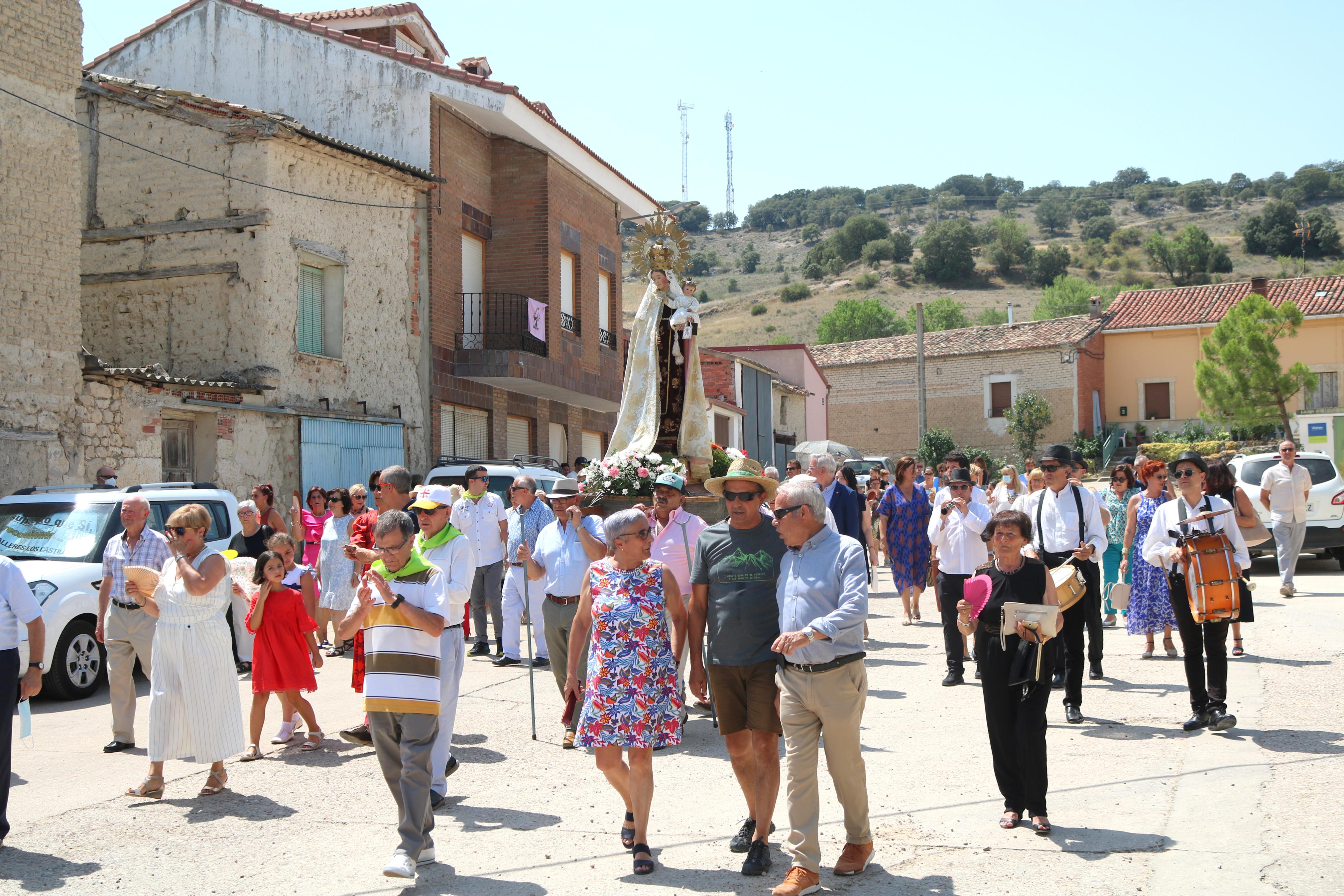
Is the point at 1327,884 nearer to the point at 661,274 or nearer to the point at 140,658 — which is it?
the point at 140,658

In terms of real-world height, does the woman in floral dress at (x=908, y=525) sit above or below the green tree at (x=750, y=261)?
below

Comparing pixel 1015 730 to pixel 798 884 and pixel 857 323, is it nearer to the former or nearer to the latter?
pixel 798 884

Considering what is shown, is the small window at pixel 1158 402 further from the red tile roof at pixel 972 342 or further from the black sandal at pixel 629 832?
the black sandal at pixel 629 832

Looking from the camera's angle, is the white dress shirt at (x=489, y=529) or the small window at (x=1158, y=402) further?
the small window at (x=1158, y=402)

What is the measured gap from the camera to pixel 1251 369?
39625 millimetres

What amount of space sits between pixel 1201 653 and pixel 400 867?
5415mm

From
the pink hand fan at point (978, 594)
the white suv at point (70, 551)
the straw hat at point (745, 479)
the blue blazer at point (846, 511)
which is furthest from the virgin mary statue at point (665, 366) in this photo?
the pink hand fan at point (978, 594)

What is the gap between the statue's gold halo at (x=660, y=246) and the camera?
10.8 metres

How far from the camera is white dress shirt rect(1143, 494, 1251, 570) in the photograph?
7562 mm

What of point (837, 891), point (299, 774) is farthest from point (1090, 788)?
point (299, 774)

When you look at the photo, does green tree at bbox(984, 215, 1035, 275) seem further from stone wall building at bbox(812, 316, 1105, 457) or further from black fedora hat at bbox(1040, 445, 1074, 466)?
black fedora hat at bbox(1040, 445, 1074, 466)

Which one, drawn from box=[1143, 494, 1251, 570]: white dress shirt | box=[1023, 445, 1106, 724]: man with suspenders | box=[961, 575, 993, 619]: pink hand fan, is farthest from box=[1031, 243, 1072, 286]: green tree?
box=[961, 575, 993, 619]: pink hand fan

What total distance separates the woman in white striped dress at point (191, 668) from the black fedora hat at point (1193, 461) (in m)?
6.35

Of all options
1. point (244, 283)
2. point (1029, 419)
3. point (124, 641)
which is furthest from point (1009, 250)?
point (124, 641)
